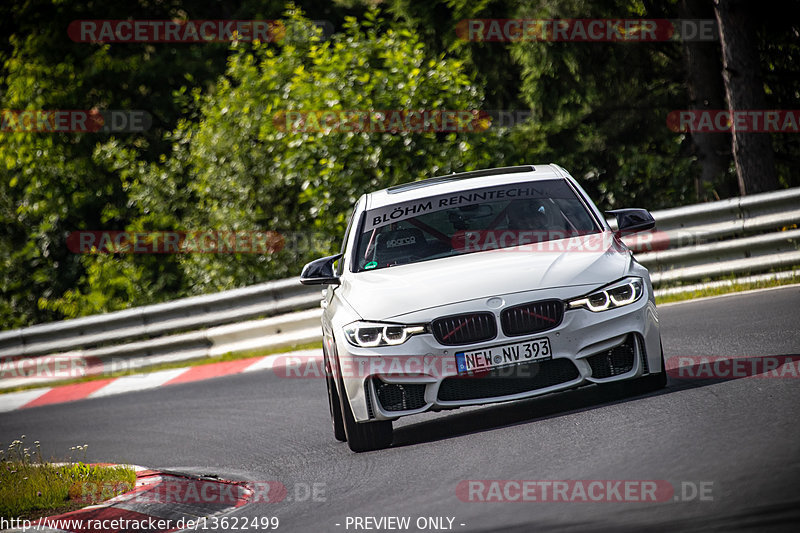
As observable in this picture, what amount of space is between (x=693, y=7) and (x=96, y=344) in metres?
10.7

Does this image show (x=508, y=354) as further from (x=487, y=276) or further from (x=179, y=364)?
(x=179, y=364)

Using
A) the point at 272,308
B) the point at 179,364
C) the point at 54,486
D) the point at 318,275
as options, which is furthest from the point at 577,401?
the point at 179,364

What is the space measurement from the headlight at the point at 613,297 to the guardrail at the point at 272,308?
613cm

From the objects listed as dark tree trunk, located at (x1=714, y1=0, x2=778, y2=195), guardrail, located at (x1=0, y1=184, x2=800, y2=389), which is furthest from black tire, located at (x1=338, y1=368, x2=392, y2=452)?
dark tree trunk, located at (x1=714, y1=0, x2=778, y2=195)

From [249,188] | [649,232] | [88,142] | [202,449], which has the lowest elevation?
[202,449]

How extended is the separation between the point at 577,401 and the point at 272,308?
8027 mm

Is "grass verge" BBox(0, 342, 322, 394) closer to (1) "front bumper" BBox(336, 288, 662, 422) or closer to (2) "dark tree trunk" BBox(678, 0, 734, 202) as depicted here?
(2) "dark tree trunk" BBox(678, 0, 734, 202)

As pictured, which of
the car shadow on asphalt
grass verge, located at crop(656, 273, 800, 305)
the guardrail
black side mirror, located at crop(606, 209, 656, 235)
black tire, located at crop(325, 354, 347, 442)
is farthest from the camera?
the guardrail

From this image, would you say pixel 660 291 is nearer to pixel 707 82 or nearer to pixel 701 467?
pixel 707 82

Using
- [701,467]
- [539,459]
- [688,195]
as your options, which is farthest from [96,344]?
[701,467]

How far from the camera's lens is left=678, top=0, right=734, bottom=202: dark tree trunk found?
18.1 metres

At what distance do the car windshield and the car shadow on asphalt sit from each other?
1.16m

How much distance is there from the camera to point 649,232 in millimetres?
13570

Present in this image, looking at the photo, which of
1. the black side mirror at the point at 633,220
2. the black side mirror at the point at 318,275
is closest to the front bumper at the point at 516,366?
the black side mirror at the point at 633,220
